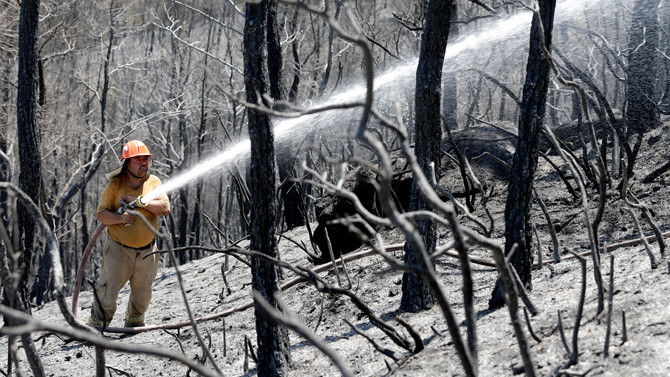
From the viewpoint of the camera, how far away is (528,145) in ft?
13.3

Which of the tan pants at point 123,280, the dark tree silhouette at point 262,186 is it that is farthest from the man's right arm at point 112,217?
the dark tree silhouette at point 262,186

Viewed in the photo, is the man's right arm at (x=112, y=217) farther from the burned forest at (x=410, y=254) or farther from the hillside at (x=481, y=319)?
the hillside at (x=481, y=319)

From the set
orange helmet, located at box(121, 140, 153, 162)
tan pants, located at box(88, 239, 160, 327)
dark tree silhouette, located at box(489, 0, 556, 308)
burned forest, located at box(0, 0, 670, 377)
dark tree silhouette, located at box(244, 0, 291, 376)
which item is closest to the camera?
burned forest, located at box(0, 0, 670, 377)

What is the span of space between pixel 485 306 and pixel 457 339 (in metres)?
2.76

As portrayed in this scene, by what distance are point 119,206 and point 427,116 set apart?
321cm

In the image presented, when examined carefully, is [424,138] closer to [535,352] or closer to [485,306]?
[485,306]

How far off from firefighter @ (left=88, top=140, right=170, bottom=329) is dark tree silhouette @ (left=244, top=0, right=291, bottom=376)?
8.71 ft

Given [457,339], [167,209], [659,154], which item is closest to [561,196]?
[659,154]

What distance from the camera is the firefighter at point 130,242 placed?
6414 mm

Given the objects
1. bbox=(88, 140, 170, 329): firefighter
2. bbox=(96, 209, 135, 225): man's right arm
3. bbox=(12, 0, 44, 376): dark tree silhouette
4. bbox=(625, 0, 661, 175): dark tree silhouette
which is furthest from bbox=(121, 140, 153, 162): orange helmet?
bbox=(625, 0, 661, 175): dark tree silhouette

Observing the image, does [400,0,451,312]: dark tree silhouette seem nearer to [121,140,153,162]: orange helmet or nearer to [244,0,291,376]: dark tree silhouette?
[244,0,291,376]: dark tree silhouette

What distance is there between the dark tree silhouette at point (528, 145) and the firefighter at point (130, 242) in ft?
11.3

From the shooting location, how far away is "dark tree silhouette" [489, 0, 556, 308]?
4008mm

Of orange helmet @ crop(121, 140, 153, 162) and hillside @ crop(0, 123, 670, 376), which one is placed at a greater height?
orange helmet @ crop(121, 140, 153, 162)
